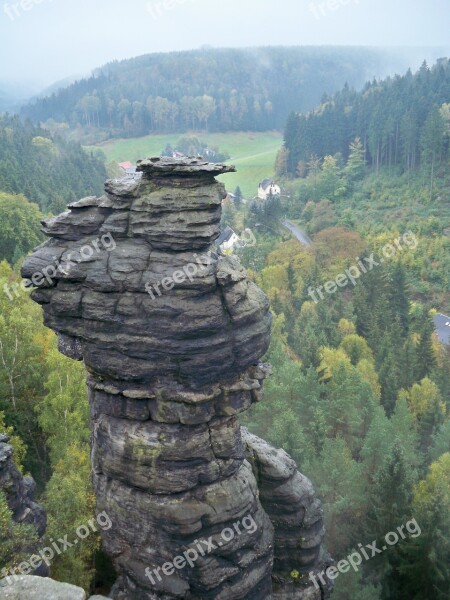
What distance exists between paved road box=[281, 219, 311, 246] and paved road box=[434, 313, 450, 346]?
32091mm

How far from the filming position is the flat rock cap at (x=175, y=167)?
2175 cm

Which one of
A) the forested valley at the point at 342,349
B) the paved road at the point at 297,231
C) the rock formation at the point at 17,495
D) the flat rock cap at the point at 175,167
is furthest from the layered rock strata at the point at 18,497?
the paved road at the point at 297,231

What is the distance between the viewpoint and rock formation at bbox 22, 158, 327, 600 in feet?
71.9

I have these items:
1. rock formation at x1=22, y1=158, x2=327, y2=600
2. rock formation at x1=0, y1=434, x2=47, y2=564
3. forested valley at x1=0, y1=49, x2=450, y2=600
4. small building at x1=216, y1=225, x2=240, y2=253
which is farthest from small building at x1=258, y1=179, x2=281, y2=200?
rock formation at x1=0, y1=434, x2=47, y2=564

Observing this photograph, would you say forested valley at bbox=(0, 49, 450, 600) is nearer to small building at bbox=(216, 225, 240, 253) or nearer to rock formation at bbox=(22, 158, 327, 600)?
rock formation at bbox=(22, 158, 327, 600)

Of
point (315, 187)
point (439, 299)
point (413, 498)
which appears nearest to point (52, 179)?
point (315, 187)

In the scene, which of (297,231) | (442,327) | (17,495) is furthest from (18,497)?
(297,231)

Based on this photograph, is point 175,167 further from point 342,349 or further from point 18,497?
point 342,349

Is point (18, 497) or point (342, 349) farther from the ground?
point (18, 497)

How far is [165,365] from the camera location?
2220 centimetres

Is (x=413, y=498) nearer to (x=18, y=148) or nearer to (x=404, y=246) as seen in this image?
(x=404, y=246)

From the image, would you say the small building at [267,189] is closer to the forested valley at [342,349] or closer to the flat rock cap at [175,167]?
the forested valley at [342,349]

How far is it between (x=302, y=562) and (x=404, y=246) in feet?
239

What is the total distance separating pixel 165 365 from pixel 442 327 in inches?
2540
